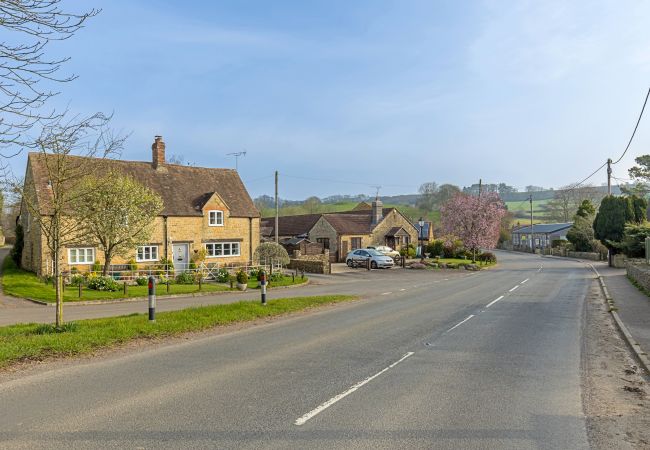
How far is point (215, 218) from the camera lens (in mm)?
37219

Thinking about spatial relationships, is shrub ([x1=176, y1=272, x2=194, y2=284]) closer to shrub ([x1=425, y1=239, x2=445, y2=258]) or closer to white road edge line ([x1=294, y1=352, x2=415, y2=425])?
white road edge line ([x1=294, y1=352, x2=415, y2=425])

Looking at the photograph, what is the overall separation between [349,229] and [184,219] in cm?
2262

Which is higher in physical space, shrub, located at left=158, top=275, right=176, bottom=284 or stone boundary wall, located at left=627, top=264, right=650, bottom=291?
stone boundary wall, located at left=627, top=264, right=650, bottom=291

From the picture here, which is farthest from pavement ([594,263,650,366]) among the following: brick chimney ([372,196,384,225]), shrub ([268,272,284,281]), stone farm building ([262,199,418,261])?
brick chimney ([372,196,384,225])

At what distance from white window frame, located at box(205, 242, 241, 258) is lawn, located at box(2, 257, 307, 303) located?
6583 millimetres

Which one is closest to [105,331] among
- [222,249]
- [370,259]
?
[222,249]

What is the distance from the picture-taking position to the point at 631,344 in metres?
11.2

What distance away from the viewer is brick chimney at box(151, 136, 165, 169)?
38375 mm

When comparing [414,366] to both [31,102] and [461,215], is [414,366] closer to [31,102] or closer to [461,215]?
[31,102]

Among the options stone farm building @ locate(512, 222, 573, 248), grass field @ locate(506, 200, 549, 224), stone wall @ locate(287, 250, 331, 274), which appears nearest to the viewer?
stone wall @ locate(287, 250, 331, 274)

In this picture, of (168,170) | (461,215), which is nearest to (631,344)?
(168,170)

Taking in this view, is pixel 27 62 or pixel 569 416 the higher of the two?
pixel 27 62

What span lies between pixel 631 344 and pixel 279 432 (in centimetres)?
915

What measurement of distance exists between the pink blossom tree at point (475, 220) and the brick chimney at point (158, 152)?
3063 centimetres
